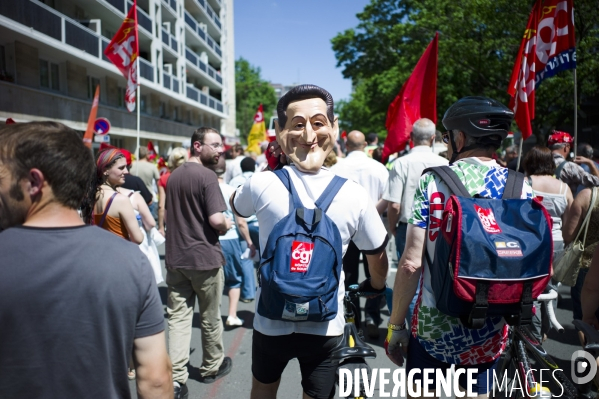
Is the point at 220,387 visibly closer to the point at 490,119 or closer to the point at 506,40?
the point at 490,119

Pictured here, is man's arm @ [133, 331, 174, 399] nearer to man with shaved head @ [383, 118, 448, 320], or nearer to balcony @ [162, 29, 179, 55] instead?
man with shaved head @ [383, 118, 448, 320]

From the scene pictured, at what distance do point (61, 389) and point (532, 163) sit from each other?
456cm

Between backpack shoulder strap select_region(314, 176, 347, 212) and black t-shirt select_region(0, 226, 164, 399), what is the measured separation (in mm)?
912

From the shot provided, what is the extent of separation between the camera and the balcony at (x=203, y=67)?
3809cm

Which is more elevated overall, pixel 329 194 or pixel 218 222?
pixel 329 194

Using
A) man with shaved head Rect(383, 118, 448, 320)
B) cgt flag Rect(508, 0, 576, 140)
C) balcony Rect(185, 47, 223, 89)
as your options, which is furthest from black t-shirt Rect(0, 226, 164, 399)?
balcony Rect(185, 47, 223, 89)

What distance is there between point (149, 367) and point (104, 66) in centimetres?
2208

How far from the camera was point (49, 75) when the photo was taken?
1909cm

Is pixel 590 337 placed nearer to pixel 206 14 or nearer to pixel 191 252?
pixel 191 252

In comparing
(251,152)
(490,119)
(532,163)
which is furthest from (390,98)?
(490,119)

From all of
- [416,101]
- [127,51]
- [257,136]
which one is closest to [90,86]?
[257,136]

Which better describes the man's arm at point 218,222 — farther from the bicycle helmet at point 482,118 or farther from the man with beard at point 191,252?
the bicycle helmet at point 482,118

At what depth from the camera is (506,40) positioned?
18.6 metres

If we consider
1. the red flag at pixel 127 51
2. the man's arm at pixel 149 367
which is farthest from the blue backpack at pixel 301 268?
the red flag at pixel 127 51
